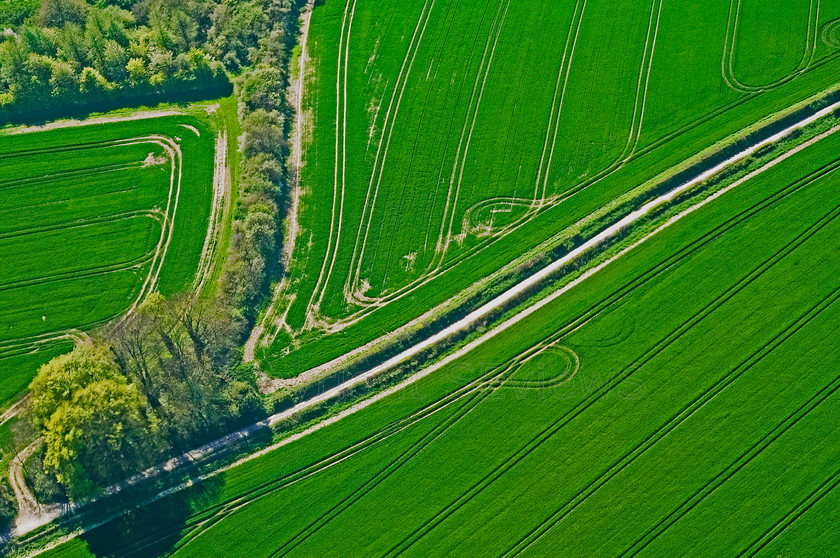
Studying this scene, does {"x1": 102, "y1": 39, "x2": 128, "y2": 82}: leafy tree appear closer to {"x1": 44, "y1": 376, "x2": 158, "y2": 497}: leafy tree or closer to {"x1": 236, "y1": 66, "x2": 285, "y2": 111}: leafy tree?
{"x1": 236, "y1": 66, "x2": 285, "y2": 111}: leafy tree

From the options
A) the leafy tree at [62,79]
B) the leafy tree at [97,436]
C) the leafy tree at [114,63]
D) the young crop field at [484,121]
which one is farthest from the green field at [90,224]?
the young crop field at [484,121]

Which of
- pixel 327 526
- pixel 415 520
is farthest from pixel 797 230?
pixel 327 526

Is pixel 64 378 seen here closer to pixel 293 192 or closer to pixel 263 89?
pixel 293 192

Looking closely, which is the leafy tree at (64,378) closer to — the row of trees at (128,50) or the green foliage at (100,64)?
the row of trees at (128,50)

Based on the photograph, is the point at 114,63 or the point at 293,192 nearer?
the point at 293,192

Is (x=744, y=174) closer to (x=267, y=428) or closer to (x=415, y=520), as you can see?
(x=415, y=520)

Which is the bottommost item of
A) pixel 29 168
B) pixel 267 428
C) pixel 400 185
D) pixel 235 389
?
pixel 267 428

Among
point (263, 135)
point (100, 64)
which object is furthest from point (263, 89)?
point (100, 64)
